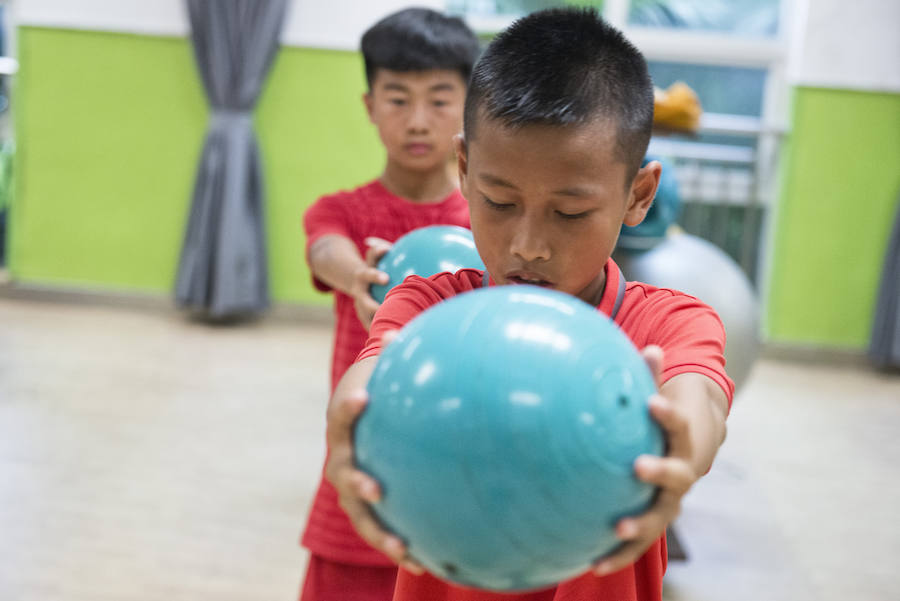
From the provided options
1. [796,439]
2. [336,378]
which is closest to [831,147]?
[796,439]

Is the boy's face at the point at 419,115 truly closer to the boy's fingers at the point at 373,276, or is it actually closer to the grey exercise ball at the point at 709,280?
the boy's fingers at the point at 373,276

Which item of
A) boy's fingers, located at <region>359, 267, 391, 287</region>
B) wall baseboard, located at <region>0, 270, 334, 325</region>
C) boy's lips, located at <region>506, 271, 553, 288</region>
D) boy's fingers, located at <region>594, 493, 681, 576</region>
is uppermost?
boy's lips, located at <region>506, 271, 553, 288</region>

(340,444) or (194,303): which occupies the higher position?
(340,444)

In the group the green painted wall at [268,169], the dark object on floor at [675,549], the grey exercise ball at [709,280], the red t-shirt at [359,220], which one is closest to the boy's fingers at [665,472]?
the red t-shirt at [359,220]

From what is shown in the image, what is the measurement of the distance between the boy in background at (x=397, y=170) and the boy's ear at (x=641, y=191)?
68 centimetres

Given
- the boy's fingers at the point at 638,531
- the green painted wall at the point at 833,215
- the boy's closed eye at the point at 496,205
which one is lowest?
the green painted wall at the point at 833,215

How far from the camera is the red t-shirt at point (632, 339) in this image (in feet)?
2.93

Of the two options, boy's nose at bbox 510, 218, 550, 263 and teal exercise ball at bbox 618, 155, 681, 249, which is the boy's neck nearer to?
teal exercise ball at bbox 618, 155, 681, 249

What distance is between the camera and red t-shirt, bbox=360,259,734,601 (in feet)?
2.93

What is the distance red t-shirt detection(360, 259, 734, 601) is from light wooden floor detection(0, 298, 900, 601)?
1.44 m

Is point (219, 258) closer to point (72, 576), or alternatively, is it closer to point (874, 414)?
point (72, 576)

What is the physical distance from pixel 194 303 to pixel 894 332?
373 cm

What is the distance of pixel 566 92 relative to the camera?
2.95ft

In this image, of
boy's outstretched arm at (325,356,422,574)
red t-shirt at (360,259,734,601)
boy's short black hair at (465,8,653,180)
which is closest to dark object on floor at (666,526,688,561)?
red t-shirt at (360,259,734,601)
